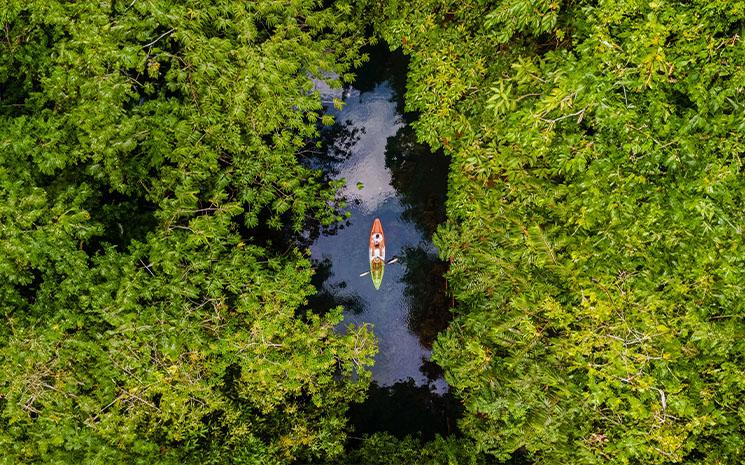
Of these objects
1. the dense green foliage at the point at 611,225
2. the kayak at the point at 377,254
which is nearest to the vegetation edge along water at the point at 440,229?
the dense green foliage at the point at 611,225

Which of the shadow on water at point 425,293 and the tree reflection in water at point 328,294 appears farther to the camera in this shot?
the tree reflection in water at point 328,294

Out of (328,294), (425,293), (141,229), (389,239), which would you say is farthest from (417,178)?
(141,229)

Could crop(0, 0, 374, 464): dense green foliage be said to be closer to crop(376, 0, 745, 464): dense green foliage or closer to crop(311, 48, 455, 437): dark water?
crop(311, 48, 455, 437): dark water

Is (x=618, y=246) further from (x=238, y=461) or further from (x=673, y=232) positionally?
(x=238, y=461)

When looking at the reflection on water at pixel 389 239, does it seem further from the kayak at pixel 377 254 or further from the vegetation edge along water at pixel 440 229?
the vegetation edge along water at pixel 440 229

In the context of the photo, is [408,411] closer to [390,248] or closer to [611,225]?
[390,248]

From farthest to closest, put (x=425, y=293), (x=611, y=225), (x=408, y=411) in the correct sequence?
(x=425, y=293) < (x=408, y=411) < (x=611, y=225)
